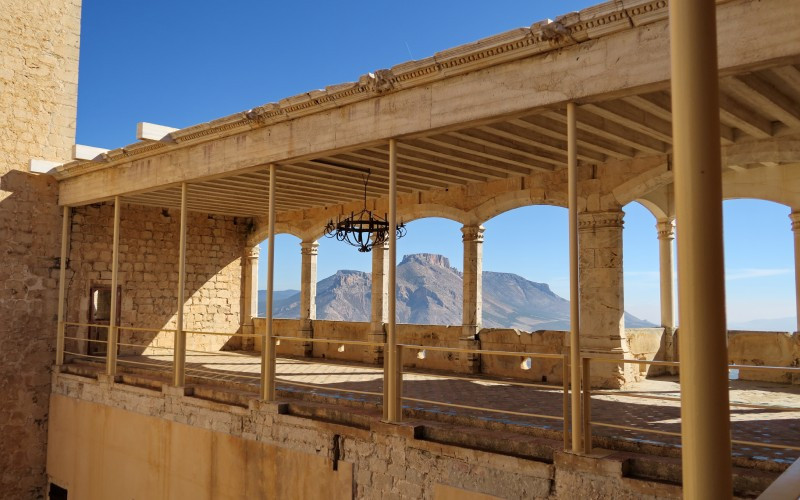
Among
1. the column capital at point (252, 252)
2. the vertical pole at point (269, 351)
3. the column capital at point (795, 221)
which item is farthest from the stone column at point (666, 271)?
the column capital at point (252, 252)

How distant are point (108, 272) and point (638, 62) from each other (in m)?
11.2

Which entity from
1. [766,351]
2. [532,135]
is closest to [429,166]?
[532,135]

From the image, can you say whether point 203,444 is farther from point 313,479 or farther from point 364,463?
point 364,463

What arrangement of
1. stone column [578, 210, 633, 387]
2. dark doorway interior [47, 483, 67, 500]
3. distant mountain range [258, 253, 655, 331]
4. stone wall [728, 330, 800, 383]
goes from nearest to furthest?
stone column [578, 210, 633, 387], stone wall [728, 330, 800, 383], dark doorway interior [47, 483, 67, 500], distant mountain range [258, 253, 655, 331]

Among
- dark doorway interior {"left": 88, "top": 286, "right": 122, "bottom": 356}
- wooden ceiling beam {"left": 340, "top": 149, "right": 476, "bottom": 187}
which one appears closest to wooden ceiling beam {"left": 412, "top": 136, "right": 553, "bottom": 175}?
wooden ceiling beam {"left": 340, "top": 149, "right": 476, "bottom": 187}

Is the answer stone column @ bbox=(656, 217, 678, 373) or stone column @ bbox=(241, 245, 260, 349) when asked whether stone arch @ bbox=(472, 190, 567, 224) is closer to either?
stone column @ bbox=(656, 217, 678, 373)

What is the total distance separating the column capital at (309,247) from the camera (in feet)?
44.6

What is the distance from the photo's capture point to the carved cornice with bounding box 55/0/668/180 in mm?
4762

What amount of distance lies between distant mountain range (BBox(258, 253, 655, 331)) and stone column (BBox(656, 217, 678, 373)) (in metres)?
97.6

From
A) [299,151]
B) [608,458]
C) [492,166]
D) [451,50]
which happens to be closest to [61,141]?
[299,151]

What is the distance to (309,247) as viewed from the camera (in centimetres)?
1360

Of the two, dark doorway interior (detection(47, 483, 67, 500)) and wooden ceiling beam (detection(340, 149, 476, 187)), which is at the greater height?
wooden ceiling beam (detection(340, 149, 476, 187))

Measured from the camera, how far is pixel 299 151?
293 inches

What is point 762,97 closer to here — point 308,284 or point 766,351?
point 766,351
